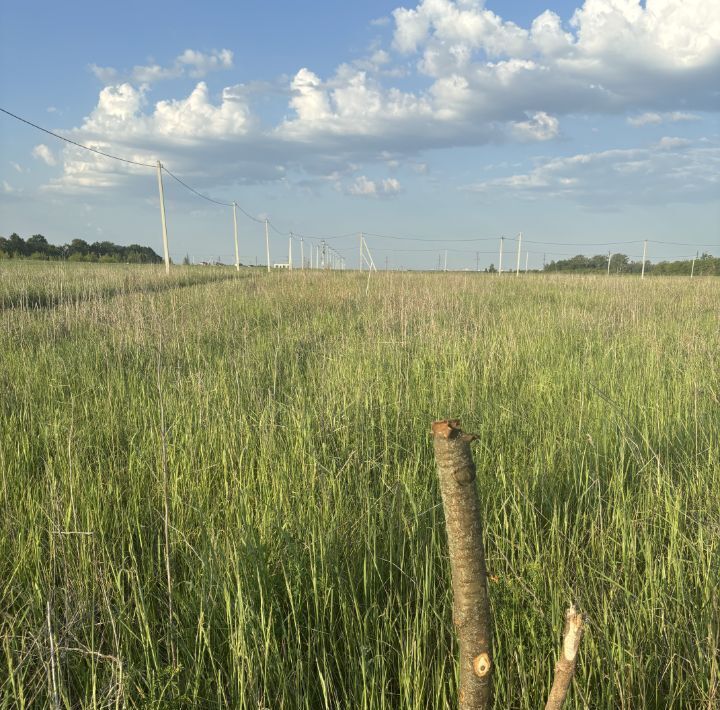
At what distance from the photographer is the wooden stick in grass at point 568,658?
62 centimetres

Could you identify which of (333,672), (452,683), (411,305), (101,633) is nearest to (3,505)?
(101,633)

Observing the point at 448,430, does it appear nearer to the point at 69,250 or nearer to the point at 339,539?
the point at 339,539

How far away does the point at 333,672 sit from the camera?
57.9 inches

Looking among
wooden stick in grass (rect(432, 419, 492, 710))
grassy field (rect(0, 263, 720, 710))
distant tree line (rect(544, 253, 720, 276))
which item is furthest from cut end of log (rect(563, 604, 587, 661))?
distant tree line (rect(544, 253, 720, 276))

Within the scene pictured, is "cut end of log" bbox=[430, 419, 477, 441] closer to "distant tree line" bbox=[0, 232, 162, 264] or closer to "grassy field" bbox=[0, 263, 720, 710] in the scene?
"grassy field" bbox=[0, 263, 720, 710]

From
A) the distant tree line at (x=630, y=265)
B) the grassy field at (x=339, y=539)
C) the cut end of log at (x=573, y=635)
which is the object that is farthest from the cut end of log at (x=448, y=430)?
the distant tree line at (x=630, y=265)

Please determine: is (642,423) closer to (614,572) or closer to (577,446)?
(577,446)

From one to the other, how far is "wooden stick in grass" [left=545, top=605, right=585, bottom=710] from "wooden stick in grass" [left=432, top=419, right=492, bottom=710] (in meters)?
0.10

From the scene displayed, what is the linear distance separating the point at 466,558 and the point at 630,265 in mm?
41932

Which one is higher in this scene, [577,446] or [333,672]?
[577,446]

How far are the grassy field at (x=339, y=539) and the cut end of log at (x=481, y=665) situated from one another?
0.56 m

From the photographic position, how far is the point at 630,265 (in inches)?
1470

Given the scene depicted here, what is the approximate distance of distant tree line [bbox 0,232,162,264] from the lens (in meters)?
39.0

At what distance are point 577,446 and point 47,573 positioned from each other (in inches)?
87.4
